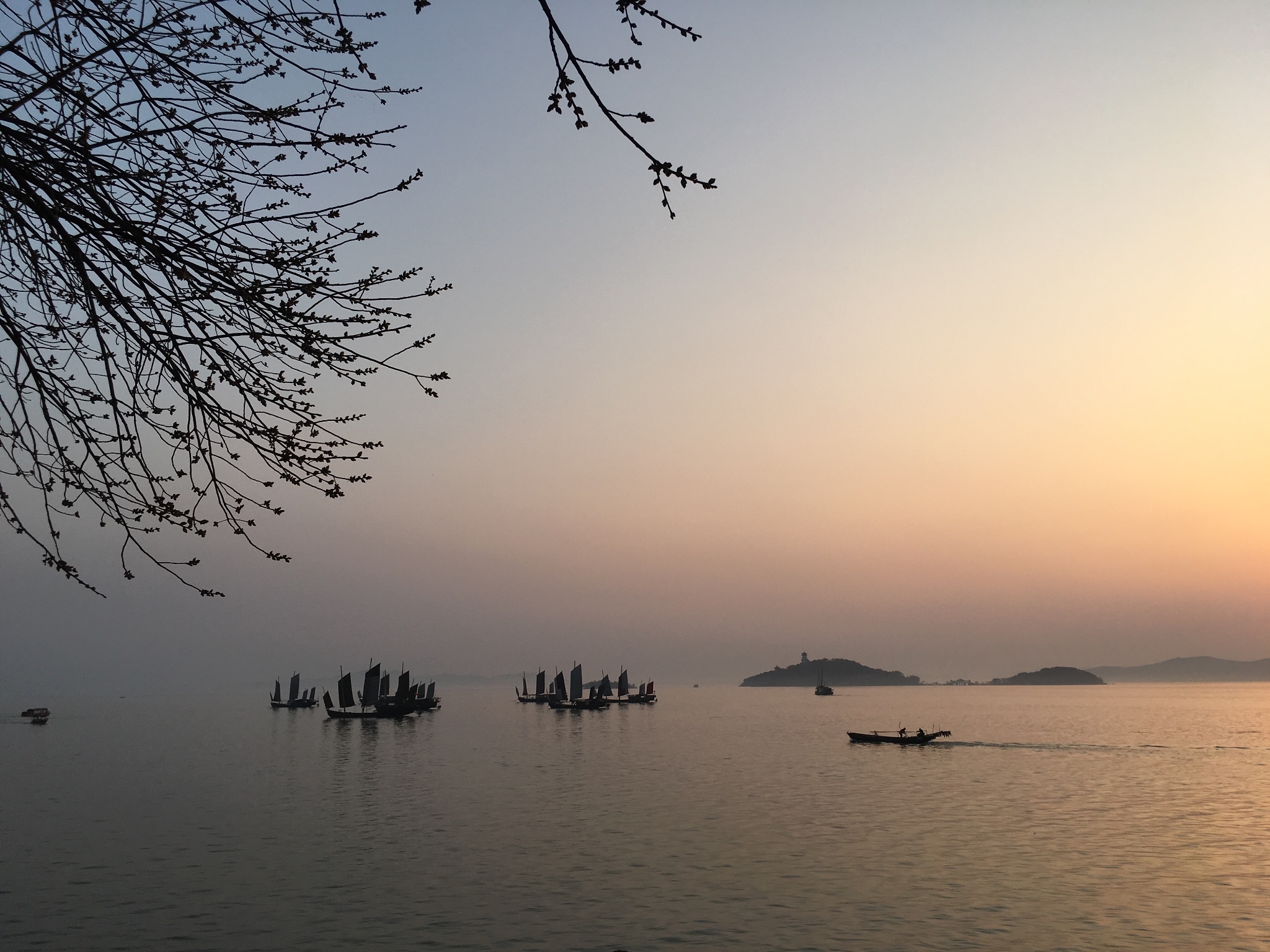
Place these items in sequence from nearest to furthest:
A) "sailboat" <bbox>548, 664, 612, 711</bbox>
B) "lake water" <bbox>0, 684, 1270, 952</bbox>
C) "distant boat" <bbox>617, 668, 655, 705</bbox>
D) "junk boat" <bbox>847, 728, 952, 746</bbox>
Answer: "lake water" <bbox>0, 684, 1270, 952</bbox> < "junk boat" <bbox>847, 728, 952, 746</bbox> < "sailboat" <bbox>548, 664, 612, 711</bbox> < "distant boat" <bbox>617, 668, 655, 705</bbox>

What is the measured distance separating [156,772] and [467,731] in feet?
143

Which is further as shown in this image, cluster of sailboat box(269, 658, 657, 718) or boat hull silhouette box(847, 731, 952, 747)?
cluster of sailboat box(269, 658, 657, 718)

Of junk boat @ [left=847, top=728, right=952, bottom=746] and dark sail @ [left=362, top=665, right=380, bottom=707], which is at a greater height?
dark sail @ [left=362, top=665, right=380, bottom=707]

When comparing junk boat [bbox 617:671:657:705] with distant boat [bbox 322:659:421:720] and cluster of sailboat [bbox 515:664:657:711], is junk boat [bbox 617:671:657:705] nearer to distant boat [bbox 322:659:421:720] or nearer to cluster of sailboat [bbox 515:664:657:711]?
cluster of sailboat [bbox 515:664:657:711]

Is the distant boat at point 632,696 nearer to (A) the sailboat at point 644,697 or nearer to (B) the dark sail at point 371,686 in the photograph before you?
(A) the sailboat at point 644,697

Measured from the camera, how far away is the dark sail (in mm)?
107438

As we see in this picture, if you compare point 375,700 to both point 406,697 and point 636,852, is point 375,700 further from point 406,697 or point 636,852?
point 636,852

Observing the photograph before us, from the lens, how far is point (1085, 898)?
24609 millimetres

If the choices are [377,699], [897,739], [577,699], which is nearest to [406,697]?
[377,699]

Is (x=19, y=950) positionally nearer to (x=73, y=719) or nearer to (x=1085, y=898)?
(x=1085, y=898)

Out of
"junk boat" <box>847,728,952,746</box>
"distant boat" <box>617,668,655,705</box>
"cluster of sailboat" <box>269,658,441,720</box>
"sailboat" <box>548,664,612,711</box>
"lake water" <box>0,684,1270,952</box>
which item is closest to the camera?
"lake water" <box>0,684,1270,952</box>

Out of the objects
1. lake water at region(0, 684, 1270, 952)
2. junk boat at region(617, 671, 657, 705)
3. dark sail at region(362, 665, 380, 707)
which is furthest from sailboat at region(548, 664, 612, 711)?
lake water at region(0, 684, 1270, 952)

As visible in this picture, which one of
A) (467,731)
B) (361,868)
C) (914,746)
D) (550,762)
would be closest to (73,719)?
(467,731)

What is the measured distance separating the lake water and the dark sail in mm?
36856
